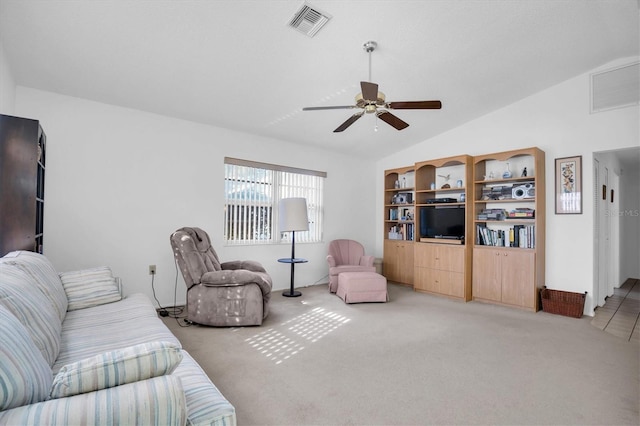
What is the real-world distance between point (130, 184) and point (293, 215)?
207cm

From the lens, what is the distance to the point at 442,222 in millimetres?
5078

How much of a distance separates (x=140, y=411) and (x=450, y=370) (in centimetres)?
222

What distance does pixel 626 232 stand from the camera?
5824 millimetres

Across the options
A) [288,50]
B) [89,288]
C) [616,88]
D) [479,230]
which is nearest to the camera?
[89,288]

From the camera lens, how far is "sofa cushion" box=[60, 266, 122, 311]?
253cm

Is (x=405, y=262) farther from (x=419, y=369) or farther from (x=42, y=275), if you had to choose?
(x=42, y=275)

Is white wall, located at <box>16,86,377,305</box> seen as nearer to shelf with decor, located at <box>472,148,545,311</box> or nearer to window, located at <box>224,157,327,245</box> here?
window, located at <box>224,157,327,245</box>

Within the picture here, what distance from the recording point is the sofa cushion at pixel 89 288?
99.5 inches

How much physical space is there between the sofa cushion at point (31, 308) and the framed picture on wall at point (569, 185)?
5.20 metres

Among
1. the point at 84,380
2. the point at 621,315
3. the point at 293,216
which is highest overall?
the point at 293,216

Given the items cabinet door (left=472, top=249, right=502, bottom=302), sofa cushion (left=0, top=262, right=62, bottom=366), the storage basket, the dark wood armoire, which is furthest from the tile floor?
the dark wood armoire

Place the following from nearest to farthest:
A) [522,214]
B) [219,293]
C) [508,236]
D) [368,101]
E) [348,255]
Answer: [368,101] < [219,293] < [522,214] < [508,236] < [348,255]

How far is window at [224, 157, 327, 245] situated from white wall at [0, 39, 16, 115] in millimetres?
2222

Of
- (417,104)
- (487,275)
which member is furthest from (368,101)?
(487,275)
